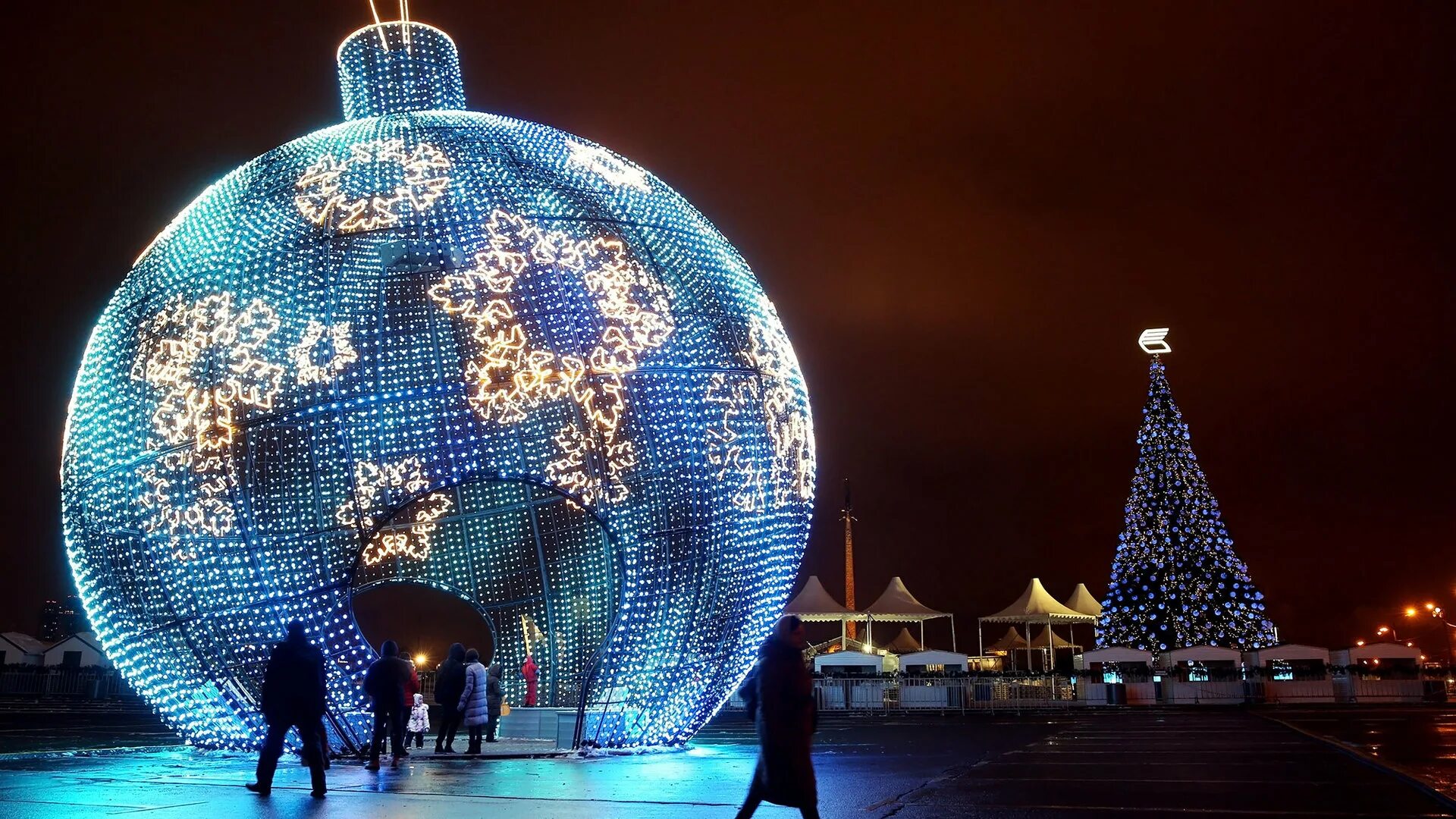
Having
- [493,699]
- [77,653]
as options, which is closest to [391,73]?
[493,699]

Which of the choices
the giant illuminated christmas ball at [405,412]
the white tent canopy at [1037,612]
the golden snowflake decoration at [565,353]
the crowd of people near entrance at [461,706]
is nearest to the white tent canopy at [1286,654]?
the white tent canopy at [1037,612]

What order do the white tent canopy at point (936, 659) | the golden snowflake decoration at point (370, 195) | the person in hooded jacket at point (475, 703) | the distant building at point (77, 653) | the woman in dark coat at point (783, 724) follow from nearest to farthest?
1. the woman in dark coat at point (783, 724)
2. the golden snowflake decoration at point (370, 195)
3. the person in hooded jacket at point (475, 703)
4. the white tent canopy at point (936, 659)
5. the distant building at point (77, 653)

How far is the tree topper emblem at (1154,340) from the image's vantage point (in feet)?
130

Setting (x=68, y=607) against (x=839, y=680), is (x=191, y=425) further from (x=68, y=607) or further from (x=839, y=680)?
(x=68, y=607)

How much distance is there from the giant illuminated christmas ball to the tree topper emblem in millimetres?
30140

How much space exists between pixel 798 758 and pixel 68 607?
77.4m

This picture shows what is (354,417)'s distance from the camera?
35.4 ft

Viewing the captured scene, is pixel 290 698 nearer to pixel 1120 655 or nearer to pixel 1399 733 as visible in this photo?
pixel 1399 733

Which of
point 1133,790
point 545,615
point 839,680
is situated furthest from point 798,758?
point 839,680

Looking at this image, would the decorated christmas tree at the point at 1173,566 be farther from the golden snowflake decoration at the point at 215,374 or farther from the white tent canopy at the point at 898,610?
the golden snowflake decoration at the point at 215,374

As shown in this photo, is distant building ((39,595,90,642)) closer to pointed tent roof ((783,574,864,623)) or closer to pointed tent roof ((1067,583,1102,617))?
pointed tent roof ((783,574,864,623))

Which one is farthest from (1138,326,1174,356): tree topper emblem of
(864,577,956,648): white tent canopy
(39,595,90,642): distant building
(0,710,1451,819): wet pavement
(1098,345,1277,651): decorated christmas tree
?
(39,595,90,642): distant building

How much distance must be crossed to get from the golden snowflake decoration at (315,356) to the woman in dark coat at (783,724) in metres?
5.52

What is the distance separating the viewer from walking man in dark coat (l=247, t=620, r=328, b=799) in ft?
28.4
